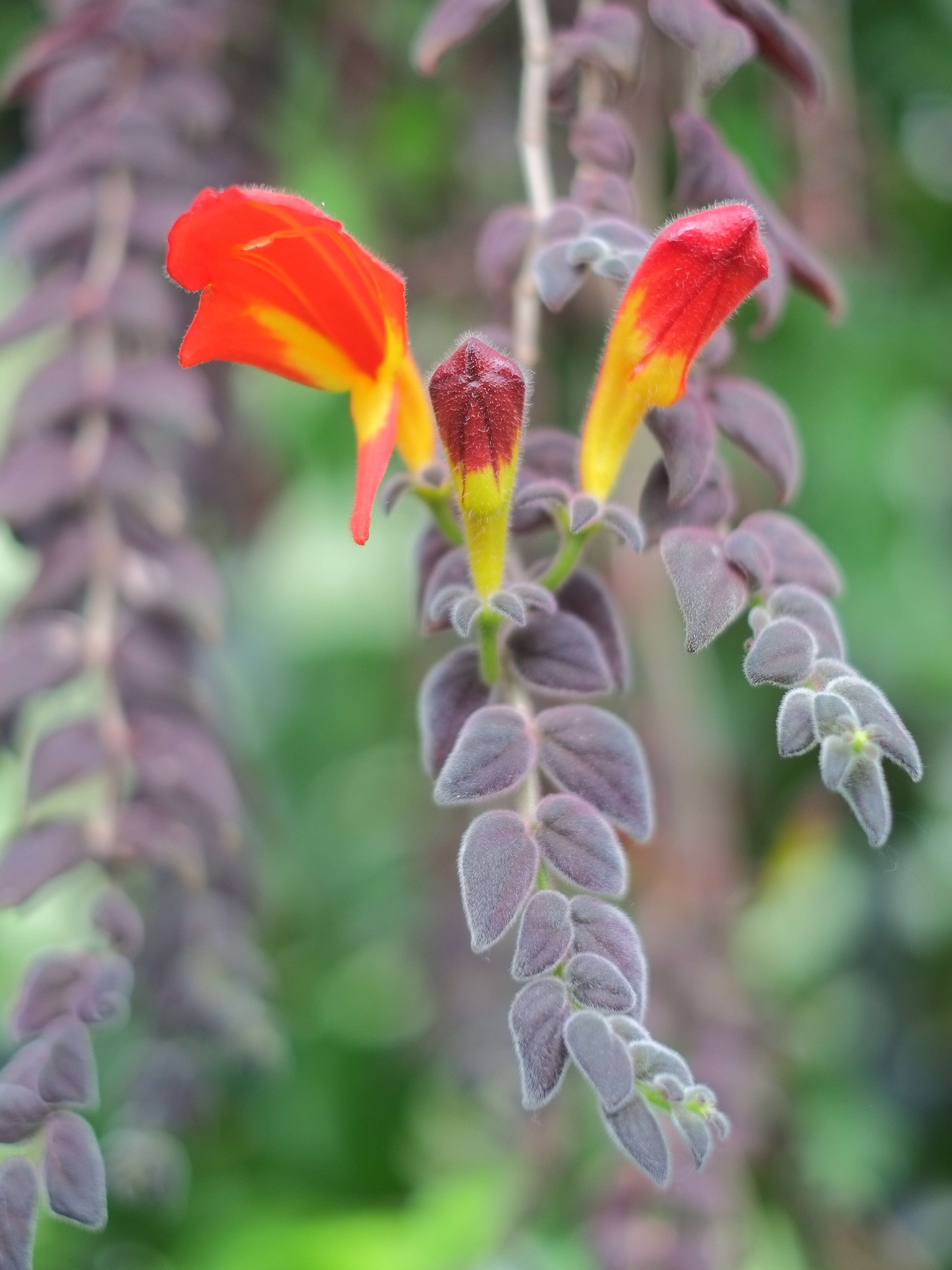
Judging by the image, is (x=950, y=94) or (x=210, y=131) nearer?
(x=210, y=131)

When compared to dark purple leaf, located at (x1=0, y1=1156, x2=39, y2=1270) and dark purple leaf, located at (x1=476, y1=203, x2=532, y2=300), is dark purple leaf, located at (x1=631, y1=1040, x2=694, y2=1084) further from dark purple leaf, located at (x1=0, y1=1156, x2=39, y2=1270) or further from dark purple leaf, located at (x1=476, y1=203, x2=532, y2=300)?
dark purple leaf, located at (x1=476, y1=203, x2=532, y2=300)

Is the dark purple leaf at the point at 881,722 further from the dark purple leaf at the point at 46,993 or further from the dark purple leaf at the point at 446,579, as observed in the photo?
the dark purple leaf at the point at 46,993

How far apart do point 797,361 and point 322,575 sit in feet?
3.48

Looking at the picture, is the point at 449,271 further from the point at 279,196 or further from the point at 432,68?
the point at 279,196

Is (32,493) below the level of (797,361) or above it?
above

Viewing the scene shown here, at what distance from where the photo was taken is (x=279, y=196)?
58cm

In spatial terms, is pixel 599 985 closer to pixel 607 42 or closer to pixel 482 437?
pixel 482 437

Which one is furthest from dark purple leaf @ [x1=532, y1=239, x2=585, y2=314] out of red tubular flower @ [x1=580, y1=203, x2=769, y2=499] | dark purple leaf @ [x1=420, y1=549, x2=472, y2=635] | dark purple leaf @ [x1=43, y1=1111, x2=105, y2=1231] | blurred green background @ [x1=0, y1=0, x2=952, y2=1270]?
blurred green background @ [x1=0, y1=0, x2=952, y2=1270]

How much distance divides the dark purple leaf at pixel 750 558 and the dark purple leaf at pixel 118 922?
0.39 meters

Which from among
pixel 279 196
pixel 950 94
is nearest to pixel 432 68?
pixel 279 196

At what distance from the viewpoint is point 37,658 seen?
83 cm

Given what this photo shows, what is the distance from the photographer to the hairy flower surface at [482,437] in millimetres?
581

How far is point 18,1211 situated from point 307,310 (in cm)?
43

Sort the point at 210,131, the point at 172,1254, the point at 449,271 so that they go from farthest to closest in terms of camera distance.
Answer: the point at 172,1254, the point at 449,271, the point at 210,131
